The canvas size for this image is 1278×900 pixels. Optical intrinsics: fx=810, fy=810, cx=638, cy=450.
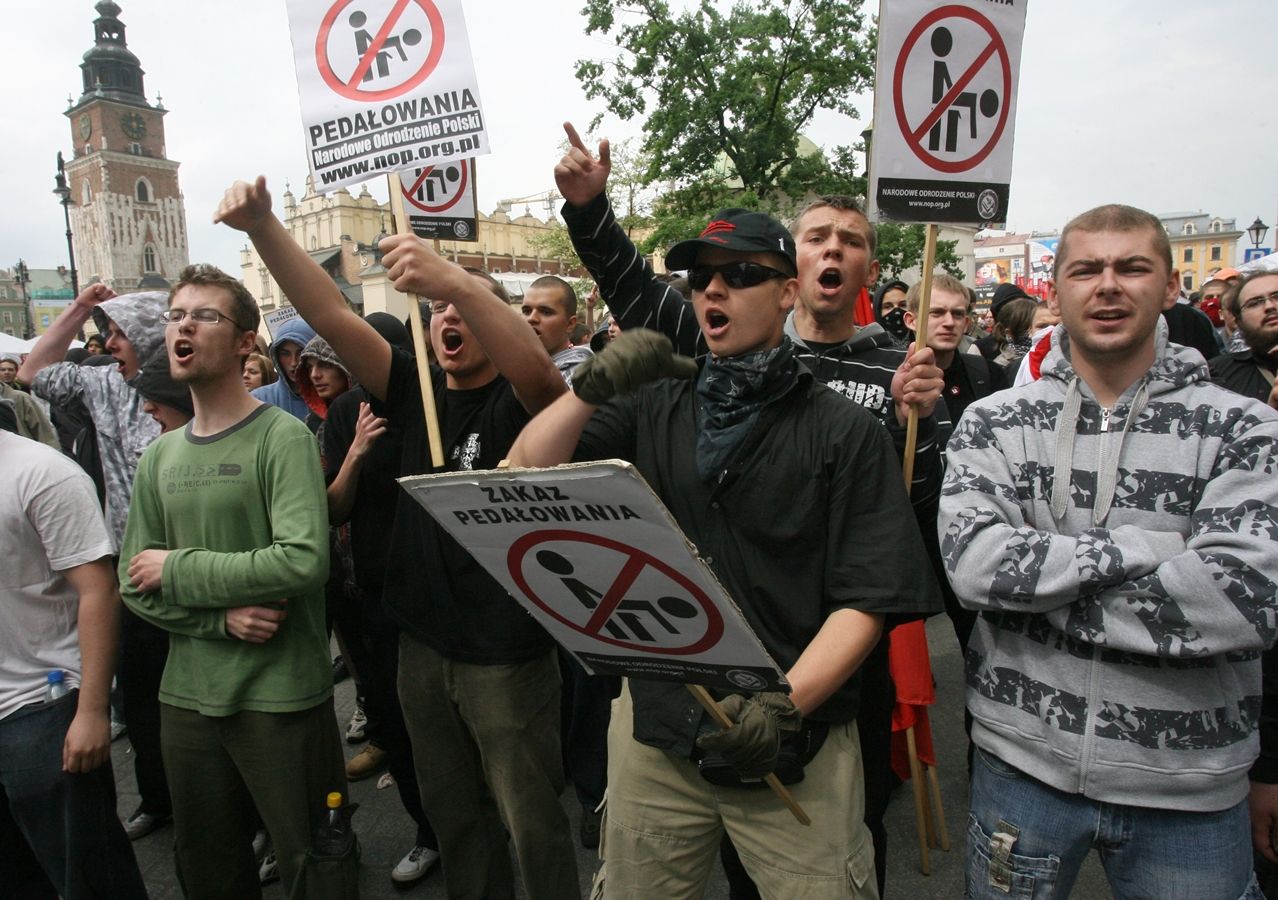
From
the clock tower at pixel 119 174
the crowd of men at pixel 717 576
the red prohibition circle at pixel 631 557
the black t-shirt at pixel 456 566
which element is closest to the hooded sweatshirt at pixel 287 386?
the crowd of men at pixel 717 576

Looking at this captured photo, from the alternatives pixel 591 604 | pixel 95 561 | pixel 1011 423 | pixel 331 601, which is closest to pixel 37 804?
pixel 95 561

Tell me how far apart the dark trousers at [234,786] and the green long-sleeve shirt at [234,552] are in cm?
7

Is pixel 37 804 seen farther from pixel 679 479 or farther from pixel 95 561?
pixel 679 479

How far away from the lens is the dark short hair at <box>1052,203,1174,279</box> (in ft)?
6.30

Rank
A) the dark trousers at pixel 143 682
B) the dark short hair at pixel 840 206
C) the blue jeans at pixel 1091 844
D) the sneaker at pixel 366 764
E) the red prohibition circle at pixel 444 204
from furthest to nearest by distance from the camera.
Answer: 1. the sneaker at pixel 366 764
2. the dark trousers at pixel 143 682
3. the red prohibition circle at pixel 444 204
4. the dark short hair at pixel 840 206
5. the blue jeans at pixel 1091 844

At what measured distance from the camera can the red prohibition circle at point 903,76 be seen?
2332 mm

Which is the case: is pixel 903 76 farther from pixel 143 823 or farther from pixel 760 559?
pixel 143 823

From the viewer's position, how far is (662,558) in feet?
4.77

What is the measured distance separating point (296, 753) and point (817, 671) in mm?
1787

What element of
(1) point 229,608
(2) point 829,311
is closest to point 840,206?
(2) point 829,311

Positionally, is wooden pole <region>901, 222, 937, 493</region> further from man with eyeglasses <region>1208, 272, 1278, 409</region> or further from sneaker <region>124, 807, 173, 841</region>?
sneaker <region>124, 807, 173, 841</region>

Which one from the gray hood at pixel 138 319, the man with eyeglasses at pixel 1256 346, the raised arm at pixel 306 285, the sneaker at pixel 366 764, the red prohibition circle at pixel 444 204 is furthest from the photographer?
the sneaker at pixel 366 764

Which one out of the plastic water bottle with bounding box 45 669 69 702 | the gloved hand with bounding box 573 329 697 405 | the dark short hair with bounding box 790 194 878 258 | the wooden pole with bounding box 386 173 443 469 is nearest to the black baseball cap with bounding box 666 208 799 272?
the gloved hand with bounding box 573 329 697 405

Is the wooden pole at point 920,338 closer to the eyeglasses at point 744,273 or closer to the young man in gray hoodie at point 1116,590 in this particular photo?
the young man in gray hoodie at point 1116,590
